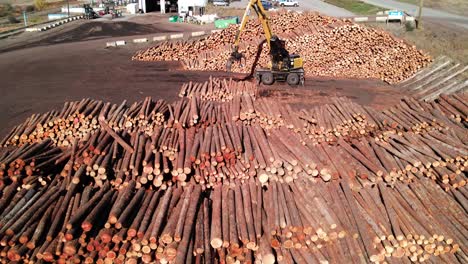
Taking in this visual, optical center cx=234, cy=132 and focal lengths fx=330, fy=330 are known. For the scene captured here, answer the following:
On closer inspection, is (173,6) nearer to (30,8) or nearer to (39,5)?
(39,5)

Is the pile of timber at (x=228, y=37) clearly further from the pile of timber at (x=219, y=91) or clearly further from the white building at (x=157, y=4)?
the white building at (x=157, y=4)

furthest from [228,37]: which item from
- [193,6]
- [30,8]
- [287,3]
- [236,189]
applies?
[30,8]

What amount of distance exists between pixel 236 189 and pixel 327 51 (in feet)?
62.9

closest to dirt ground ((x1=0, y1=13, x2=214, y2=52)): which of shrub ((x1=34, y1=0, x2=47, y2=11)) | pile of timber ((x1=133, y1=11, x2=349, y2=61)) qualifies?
pile of timber ((x1=133, y1=11, x2=349, y2=61))

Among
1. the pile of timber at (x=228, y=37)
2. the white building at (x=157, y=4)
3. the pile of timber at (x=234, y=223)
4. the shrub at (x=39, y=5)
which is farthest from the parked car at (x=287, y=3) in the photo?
the pile of timber at (x=234, y=223)

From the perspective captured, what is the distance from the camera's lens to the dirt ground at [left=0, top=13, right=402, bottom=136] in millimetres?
18719

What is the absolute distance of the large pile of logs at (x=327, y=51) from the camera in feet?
76.9

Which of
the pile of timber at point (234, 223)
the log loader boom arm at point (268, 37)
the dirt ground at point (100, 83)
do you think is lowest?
the pile of timber at point (234, 223)

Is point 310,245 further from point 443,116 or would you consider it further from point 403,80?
point 403,80

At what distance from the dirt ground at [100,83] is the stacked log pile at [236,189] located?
536 centimetres

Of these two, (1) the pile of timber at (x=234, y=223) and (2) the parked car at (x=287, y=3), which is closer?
(1) the pile of timber at (x=234, y=223)

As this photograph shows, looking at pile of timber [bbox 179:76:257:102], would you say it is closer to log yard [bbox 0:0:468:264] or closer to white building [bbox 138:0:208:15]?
log yard [bbox 0:0:468:264]

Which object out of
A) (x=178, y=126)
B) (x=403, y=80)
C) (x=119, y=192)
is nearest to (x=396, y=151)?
(x=178, y=126)

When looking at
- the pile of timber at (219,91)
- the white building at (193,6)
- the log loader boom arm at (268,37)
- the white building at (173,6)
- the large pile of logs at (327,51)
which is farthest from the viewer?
the white building at (173,6)
